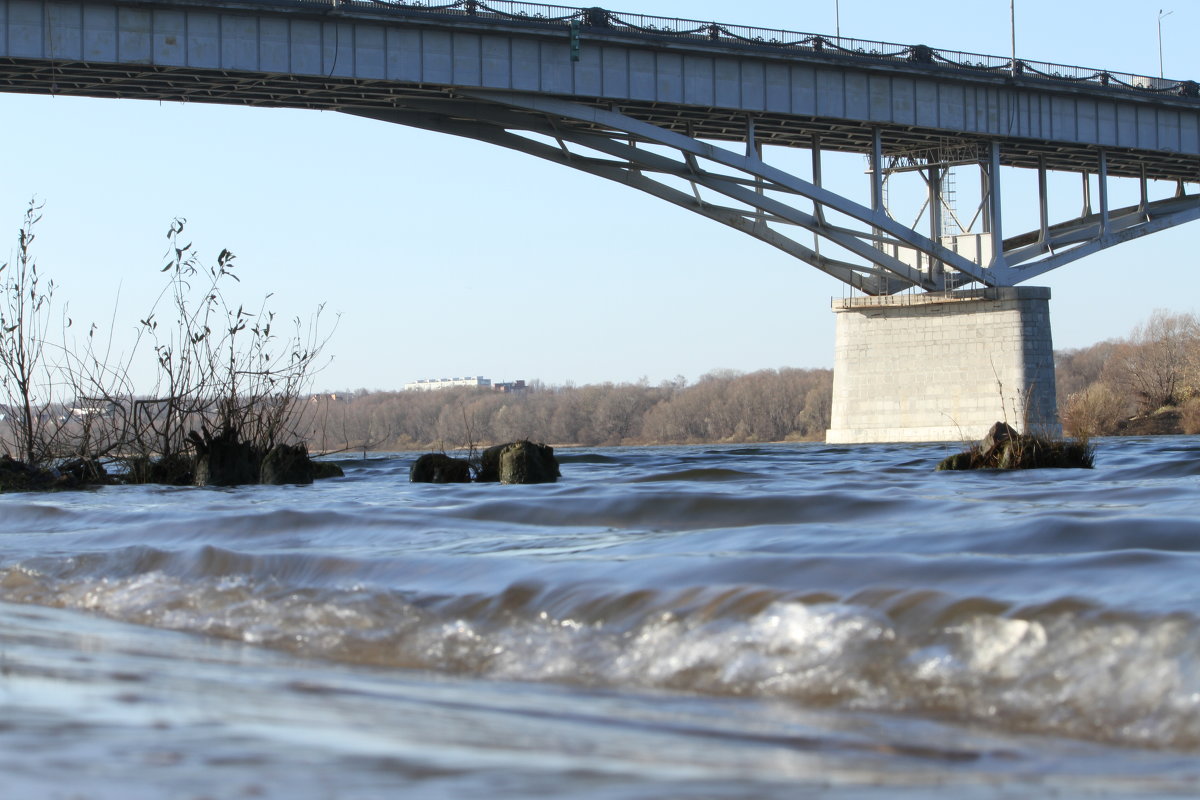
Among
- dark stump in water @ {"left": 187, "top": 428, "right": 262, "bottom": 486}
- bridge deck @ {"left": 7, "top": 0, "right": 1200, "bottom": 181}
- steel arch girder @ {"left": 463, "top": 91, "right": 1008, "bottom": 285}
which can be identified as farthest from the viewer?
steel arch girder @ {"left": 463, "top": 91, "right": 1008, "bottom": 285}

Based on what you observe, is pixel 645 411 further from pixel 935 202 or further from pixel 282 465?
pixel 282 465

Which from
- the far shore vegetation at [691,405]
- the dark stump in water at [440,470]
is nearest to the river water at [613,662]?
the dark stump in water at [440,470]

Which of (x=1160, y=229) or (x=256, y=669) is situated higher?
(x=1160, y=229)

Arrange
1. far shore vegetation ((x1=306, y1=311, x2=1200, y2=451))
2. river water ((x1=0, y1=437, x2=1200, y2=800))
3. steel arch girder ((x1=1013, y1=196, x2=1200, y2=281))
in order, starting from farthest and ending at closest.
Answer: far shore vegetation ((x1=306, y1=311, x2=1200, y2=451)), steel arch girder ((x1=1013, y1=196, x2=1200, y2=281)), river water ((x1=0, y1=437, x2=1200, y2=800))

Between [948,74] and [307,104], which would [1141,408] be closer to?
[948,74]

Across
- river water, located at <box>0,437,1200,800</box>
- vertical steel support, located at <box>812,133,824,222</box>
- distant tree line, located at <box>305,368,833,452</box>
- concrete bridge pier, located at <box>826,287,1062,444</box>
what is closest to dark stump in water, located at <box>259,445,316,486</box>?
river water, located at <box>0,437,1200,800</box>

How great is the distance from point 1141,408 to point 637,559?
219ft

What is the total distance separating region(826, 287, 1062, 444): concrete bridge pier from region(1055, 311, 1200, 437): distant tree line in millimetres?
2753

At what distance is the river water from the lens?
235 cm

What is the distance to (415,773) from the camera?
7.45 feet

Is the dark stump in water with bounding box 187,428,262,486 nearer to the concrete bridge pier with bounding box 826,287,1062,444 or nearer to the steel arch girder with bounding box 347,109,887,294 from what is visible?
the steel arch girder with bounding box 347,109,887,294

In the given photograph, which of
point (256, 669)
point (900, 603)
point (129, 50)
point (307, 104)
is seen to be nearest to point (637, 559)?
point (900, 603)

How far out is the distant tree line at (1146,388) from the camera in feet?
200

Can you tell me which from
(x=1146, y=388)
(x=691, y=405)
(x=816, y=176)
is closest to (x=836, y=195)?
(x=816, y=176)
